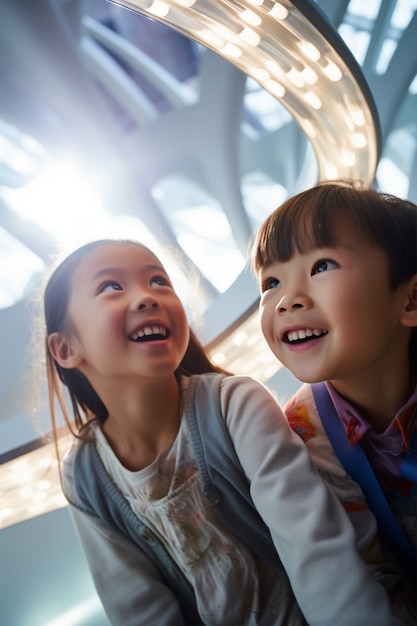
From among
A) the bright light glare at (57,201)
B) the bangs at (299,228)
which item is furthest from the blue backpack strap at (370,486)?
the bright light glare at (57,201)

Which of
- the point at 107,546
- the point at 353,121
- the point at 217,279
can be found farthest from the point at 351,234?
the point at 217,279

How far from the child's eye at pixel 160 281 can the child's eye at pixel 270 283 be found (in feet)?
0.44

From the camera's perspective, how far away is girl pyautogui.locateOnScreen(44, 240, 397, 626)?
2.15 ft

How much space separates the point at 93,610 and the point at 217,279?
1027 mm

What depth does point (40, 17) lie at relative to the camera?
2645 mm

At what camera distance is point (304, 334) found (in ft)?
2.03

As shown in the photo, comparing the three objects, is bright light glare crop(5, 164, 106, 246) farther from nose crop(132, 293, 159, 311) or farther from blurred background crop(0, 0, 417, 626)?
nose crop(132, 293, 159, 311)

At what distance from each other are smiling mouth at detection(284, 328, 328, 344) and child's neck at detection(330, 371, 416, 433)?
103 mm

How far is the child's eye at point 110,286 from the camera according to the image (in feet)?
2.36

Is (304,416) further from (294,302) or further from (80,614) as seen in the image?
(80,614)

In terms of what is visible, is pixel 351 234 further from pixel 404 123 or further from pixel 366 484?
pixel 404 123

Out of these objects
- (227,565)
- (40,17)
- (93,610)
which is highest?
(40,17)

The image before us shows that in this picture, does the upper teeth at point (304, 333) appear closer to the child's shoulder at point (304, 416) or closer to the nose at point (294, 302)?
the nose at point (294, 302)

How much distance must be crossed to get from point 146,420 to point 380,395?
0.92 feet
